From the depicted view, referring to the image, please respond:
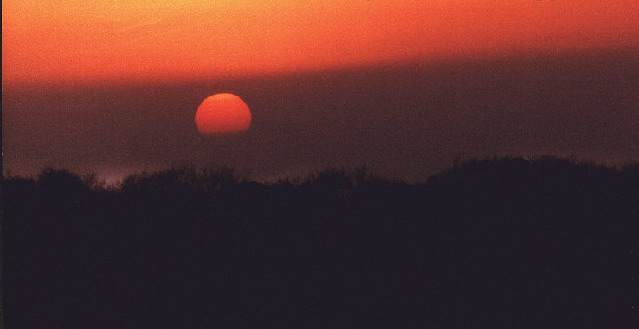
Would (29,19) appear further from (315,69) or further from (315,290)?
(315,290)

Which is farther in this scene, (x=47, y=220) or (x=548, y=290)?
(x=47, y=220)

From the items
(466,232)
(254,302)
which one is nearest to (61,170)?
(254,302)

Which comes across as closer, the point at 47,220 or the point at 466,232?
the point at 466,232

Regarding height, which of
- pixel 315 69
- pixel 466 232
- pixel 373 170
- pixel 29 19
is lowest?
pixel 466 232

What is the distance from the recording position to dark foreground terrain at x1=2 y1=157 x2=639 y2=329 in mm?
4270

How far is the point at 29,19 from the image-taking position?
450cm

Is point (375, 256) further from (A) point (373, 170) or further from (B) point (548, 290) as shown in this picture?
(B) point (548, 290)

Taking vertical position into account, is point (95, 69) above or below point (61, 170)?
above

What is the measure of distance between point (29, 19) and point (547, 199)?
9.18 ft

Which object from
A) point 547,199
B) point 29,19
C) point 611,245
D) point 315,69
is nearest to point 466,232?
point 547,199

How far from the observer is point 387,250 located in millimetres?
4297

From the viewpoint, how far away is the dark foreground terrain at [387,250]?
4270 mm

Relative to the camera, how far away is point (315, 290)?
4.32 metres

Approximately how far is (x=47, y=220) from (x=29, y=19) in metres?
1.05
